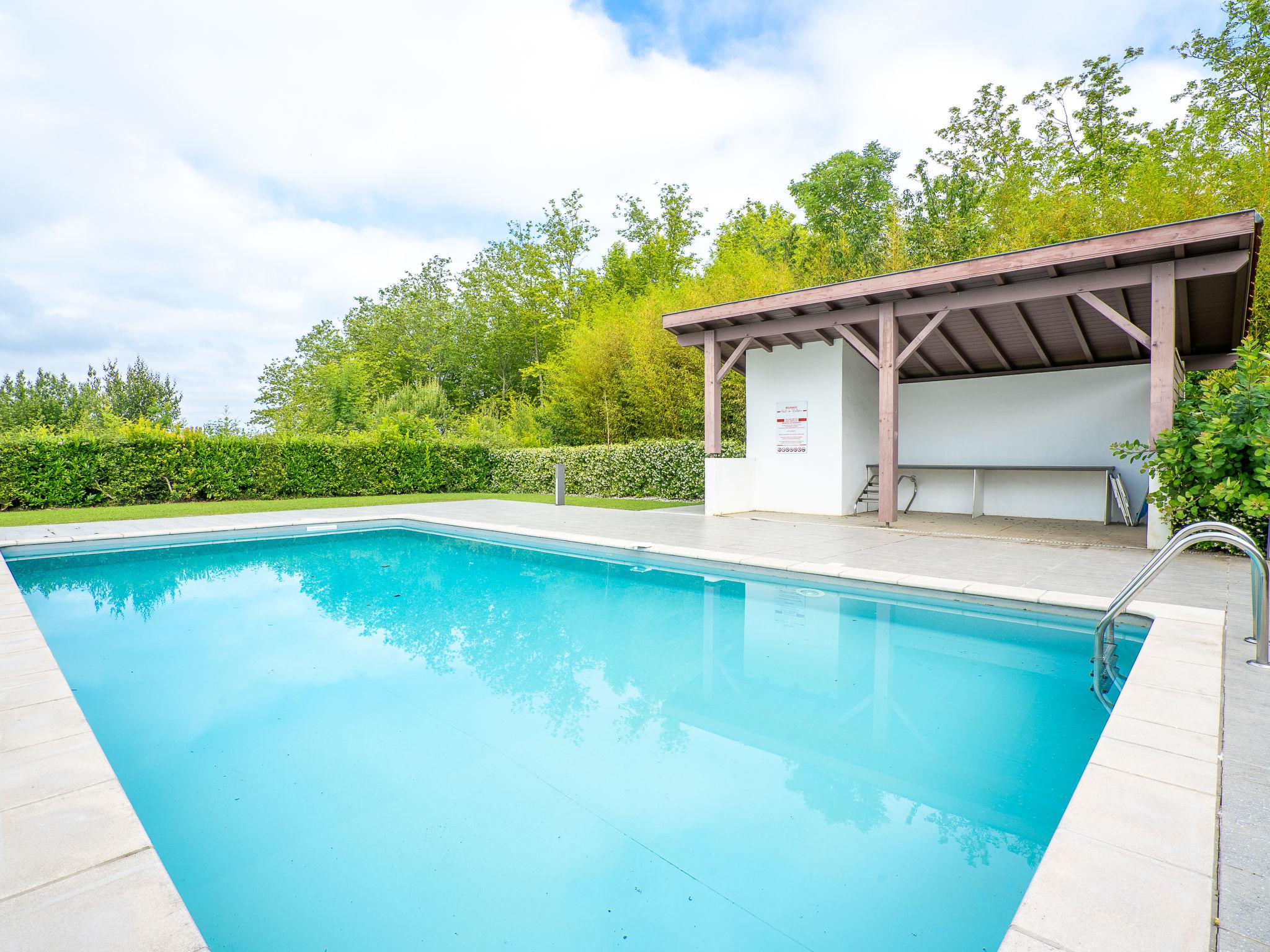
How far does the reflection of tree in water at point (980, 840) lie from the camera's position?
210 cm

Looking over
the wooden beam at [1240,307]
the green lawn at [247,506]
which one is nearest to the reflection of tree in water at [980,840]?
the wooden beam at [1240,307]

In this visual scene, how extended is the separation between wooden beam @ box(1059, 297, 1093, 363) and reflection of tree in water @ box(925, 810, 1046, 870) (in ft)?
23.5

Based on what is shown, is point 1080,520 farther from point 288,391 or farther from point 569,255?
point 288,391

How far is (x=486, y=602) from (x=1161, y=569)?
477 centimetres

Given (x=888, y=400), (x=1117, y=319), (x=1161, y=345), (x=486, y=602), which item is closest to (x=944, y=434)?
(x=888, y=400)

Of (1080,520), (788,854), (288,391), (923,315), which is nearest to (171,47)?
(923,315)

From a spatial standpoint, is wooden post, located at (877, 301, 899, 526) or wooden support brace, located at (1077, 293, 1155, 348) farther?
wooden post, located at (877, 301, 899, 526)

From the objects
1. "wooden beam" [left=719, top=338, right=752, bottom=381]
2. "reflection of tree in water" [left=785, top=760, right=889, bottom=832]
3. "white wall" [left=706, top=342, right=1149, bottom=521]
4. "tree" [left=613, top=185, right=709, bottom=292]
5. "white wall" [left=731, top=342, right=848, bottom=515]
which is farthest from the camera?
"tree" [left=613, top=185, right=709, bottom=292]

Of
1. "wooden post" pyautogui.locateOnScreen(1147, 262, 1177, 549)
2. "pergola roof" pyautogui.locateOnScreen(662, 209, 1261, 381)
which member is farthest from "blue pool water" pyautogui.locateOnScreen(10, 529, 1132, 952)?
"pergola roof" pyautogui.locateOnScreen(662, 209, 1261, 381)

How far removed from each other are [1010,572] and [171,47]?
13.3m

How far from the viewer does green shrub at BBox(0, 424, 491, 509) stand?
11.0 metres

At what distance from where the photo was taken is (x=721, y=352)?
33.1 feet

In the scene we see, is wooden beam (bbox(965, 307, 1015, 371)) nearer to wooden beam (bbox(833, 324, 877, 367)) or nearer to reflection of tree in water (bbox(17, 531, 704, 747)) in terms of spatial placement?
wooden beam (bbox(833, 324, 877, 367))

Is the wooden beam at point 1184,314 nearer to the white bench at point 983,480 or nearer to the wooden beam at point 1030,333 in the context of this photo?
the wooden beam at point 1030,333
